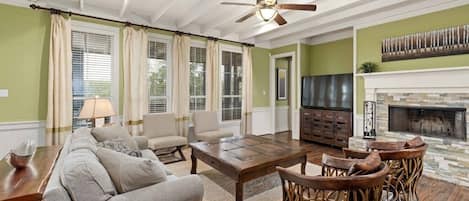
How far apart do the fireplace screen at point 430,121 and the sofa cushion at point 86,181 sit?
4646 millimetres

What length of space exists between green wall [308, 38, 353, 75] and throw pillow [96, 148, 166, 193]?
5529 millimetres

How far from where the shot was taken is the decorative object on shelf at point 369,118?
4.53 m

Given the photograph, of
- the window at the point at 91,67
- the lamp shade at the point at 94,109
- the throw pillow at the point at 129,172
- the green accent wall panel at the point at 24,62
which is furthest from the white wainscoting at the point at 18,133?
the throw pillow at the point at 129,172

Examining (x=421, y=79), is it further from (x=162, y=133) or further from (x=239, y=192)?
(x=162, y=133)

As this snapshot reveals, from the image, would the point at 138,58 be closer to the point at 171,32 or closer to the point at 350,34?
the point at 171,32

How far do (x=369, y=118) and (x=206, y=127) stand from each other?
3282 mm

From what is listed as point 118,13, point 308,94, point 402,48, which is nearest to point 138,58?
point 118,13

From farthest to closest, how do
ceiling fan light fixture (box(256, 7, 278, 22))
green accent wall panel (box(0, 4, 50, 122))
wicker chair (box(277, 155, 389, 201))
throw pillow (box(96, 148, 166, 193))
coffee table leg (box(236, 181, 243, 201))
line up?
green accent wall panel (box(0, 4, 50, 122)) < ceiling fan light fixture (box(256, 7, 278, 22)) < coffee table leg (box(236, 181, 243, 201)) < throw pillow (box(96, 148, 166, 193)) < wicker chair (box(277, 155, 389, 201))

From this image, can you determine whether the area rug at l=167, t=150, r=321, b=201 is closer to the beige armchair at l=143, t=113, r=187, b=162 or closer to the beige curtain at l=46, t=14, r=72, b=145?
the beige armchair at l=143, t=113, r=187, b=162

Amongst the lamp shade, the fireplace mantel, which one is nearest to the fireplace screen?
the fireplace mantel

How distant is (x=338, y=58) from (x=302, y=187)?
5.36 m

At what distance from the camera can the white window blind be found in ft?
14.1

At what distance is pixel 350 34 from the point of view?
575 centimetres

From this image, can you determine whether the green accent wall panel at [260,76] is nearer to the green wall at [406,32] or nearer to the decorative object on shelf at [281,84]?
the decorative object on shelf at [281,84]
